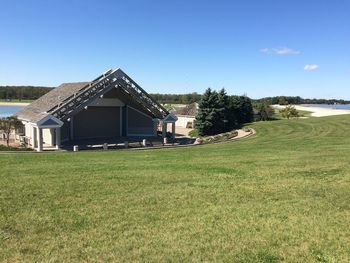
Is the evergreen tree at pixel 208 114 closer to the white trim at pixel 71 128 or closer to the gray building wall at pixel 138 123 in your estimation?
the gray building wall at pixel 138 123

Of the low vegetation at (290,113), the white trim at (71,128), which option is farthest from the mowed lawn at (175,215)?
the low vegetation at (290,113)

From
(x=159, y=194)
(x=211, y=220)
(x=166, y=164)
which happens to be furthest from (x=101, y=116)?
(x=211, y=220)

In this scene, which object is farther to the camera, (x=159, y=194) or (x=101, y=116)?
(x=101, y=116)

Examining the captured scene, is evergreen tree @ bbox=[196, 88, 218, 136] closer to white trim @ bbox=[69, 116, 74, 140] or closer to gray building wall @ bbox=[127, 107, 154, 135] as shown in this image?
gray building wall @ bbox=[127, 107, 154, 135]

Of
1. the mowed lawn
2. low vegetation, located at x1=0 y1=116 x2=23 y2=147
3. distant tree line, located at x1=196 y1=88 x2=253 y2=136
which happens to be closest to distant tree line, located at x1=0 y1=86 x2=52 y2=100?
distant tree line, located at x1=196 y1=88 x2=253 y2=136

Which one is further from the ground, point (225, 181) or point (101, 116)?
point (101, 116)

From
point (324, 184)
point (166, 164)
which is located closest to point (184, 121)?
point (166, 164)

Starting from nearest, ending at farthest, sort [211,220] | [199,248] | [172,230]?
1. [199,248]
2. [172,230]
3. [211,220]

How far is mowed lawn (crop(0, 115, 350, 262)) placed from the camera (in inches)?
241

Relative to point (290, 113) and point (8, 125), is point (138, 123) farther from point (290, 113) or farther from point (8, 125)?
point (290, 113)

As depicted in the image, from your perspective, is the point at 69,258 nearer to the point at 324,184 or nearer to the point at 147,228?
the point at 147,228

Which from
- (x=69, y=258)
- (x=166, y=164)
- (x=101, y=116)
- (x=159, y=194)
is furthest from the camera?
(x=101, y=116)

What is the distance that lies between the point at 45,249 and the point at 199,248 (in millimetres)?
2453

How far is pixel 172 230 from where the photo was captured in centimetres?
708
